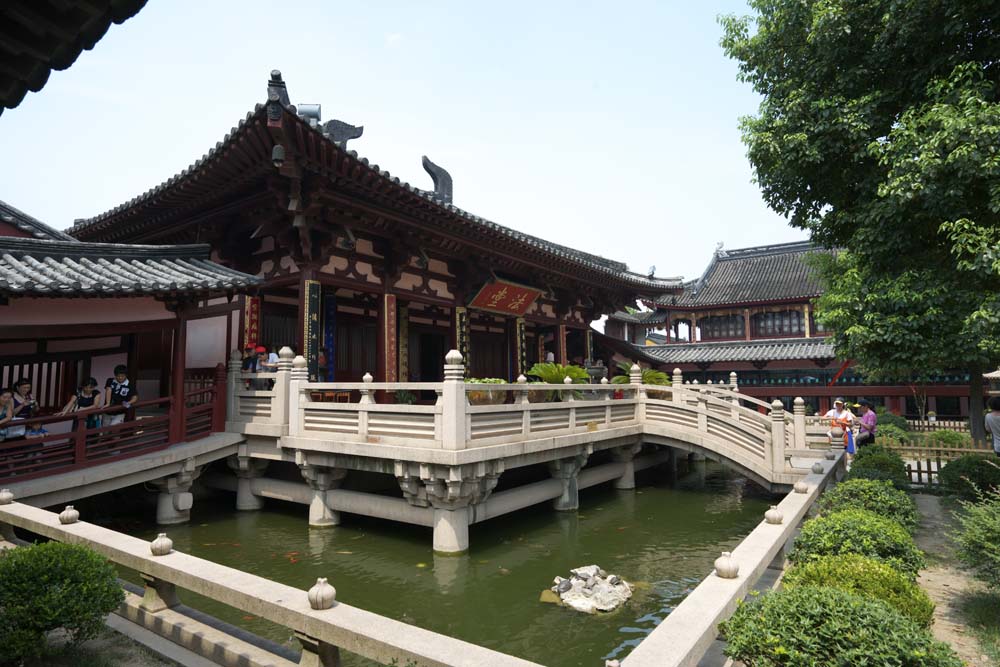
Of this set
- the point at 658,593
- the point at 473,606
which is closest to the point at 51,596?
the point at 473,606

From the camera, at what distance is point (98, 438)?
8828 mm

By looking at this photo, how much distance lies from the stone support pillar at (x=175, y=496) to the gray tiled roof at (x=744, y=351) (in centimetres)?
2557

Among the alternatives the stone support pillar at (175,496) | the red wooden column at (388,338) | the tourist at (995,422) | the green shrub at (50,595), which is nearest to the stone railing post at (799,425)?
the tourist at (995,422)

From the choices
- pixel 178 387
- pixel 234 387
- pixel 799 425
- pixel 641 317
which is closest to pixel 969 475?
pixel 799 425

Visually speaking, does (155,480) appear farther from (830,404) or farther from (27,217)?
(830,404)

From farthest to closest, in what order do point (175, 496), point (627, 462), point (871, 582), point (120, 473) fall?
point (627, 462)
point (175, 496)
point (120, 473)
point (871, 582)

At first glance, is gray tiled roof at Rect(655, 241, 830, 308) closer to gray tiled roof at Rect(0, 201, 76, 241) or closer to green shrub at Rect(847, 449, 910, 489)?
green shrub at Rect(847, 449, 910, 489)

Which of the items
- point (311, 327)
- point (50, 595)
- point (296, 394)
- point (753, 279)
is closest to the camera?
point (50, 595)

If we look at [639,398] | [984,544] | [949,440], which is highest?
[639,398]

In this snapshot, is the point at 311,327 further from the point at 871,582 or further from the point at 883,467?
the point at 883,467

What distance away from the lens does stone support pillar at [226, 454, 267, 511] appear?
410 inches

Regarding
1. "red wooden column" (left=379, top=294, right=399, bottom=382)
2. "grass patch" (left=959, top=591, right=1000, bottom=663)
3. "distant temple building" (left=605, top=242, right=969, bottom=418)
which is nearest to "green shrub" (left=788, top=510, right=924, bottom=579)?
"grass patch" (left=959, top=591, right=1000, bottom=663)

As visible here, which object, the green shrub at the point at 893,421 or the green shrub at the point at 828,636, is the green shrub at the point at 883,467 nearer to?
the green shrub at the point at 828,636

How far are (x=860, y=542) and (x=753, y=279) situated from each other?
31398mm
